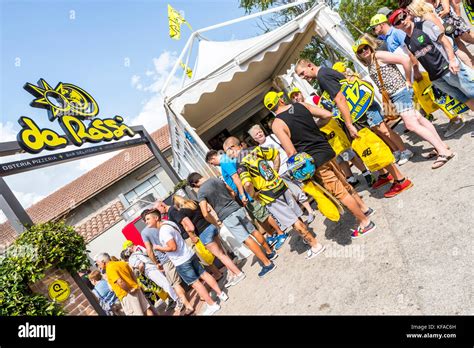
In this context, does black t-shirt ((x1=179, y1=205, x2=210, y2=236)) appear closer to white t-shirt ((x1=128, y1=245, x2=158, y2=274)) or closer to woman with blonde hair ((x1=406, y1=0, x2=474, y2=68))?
white t-shirt ((x1=128, y1=245, x2=158, y2=274))

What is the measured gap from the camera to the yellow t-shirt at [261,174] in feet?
12.7

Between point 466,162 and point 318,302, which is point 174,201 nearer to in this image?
point 318,302

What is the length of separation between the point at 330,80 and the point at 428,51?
4.08 feet

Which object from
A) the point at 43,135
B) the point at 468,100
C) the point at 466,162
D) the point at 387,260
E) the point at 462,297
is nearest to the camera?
the point at 462,297

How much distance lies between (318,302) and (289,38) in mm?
6011

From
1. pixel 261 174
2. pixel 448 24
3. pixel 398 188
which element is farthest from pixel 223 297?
pixel 448 24

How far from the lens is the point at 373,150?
346 cm

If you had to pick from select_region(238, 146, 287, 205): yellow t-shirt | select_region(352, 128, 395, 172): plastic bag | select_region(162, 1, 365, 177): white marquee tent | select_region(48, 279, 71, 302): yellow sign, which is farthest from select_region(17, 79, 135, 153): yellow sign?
select_region(352, 128, 395, 172): plastic bag

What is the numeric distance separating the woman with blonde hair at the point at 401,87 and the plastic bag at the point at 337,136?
29.1 inches

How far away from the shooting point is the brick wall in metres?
3.50

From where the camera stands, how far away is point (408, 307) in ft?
6.88

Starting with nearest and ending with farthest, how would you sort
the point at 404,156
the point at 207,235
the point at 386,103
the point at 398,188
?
the point at 398,188, the point at 386,103, the point at 404,156, the point at 207,235

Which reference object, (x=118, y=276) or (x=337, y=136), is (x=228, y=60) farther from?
(x=118, y=276)
